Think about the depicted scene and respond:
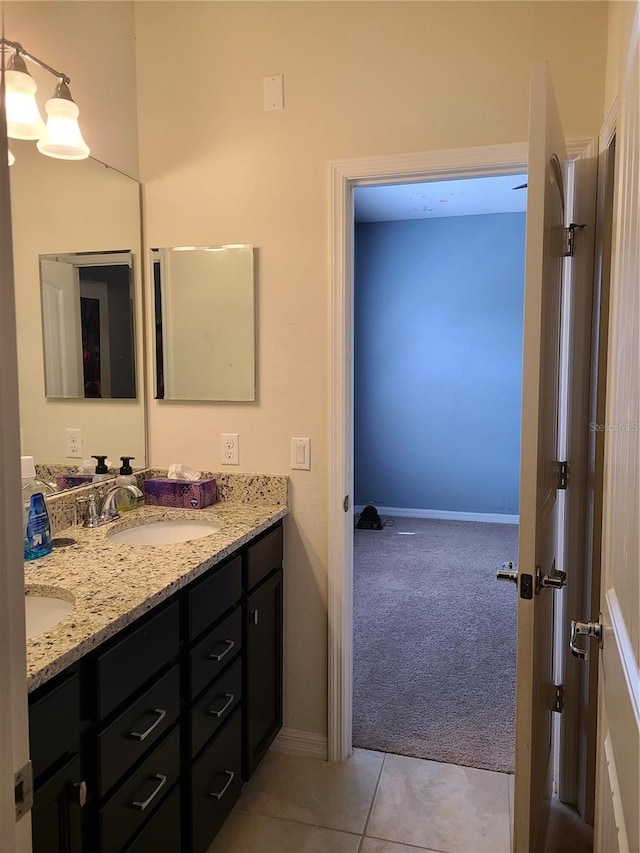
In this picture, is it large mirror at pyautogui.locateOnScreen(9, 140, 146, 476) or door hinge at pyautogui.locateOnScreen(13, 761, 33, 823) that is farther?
large mirror at pyautogui.locateOnScreen(9, 140, 146, 476)

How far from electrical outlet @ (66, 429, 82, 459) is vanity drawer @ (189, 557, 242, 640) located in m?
0.66

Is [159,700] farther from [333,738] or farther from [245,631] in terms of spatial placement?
[333,738]

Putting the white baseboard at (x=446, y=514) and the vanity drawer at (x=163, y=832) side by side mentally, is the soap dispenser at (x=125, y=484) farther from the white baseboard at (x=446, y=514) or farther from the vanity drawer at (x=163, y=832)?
the white baseboard at (x=446, y=514)

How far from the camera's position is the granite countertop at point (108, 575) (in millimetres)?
1163

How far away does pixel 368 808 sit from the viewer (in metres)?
2.04

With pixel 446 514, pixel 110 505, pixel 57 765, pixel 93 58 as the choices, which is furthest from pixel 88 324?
pixel 446 514

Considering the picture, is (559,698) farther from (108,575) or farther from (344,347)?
(108,575)

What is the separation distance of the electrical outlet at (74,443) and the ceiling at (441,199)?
9.83 feet

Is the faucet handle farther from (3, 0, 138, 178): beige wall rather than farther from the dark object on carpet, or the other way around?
the dark object on carpet

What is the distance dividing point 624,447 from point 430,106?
1495mm

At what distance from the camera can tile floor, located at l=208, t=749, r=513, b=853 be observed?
1.88 meters

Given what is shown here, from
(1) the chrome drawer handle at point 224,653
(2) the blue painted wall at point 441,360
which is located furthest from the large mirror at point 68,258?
(2) the blue painted wall at point 441,360

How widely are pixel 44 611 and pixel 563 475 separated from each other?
1.48 meters

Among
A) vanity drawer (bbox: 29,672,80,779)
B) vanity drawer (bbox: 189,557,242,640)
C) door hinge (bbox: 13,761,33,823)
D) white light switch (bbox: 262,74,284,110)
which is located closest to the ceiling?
white light switch (bbox: 262,74,284,110)
